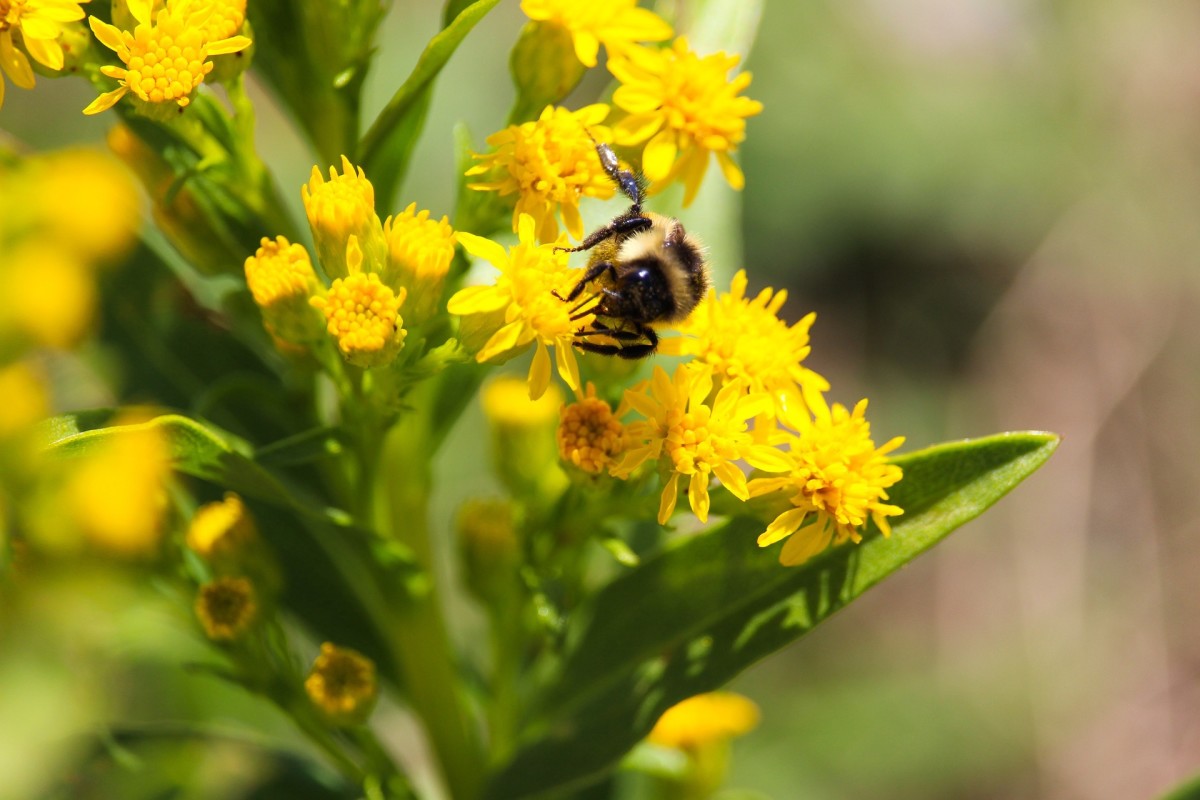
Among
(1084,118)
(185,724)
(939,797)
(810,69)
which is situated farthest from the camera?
(1084,118)

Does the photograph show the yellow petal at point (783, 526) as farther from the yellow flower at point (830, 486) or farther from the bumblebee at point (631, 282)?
the bumblebee at point (631, 282)

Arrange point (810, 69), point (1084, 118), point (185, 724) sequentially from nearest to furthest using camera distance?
point (185, 724) → point (810, 69) → point (1084, 118)

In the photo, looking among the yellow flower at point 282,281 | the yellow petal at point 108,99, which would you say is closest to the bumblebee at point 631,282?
the yellow flower at point 282,281

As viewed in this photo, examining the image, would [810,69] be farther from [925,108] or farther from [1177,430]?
[1177,430]

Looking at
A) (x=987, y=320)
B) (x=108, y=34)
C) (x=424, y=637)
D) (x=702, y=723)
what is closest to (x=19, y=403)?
(x=108, y=34)

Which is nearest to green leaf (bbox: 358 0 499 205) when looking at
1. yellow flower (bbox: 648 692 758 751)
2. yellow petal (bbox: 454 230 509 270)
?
yellow petal (bbox: 454 230 509 270)

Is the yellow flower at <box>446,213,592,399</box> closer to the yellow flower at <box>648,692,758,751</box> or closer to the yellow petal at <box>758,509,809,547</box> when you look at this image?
the yellow petal at <box>758,509,809,547</box>

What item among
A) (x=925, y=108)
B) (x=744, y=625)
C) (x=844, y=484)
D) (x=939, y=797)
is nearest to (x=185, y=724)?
(x=744, y=625)
